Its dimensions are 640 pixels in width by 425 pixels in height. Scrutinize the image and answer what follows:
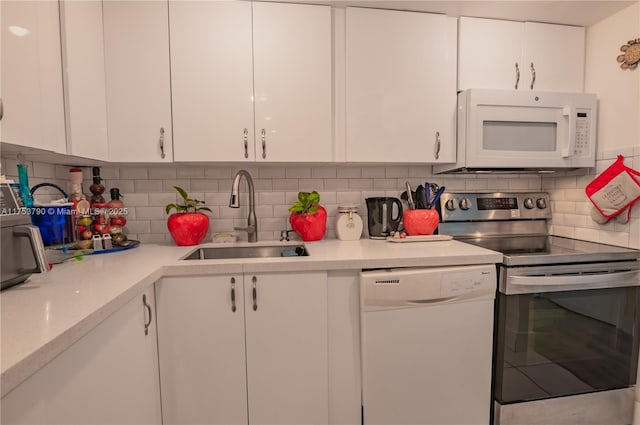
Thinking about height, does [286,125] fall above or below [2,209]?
above

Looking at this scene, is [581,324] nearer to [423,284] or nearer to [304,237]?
[423,284]

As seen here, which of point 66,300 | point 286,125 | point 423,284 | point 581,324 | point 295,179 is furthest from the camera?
point 295,179

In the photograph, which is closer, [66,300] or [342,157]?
[66,300]

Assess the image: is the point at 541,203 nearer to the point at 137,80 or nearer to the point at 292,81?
the point at 292,81

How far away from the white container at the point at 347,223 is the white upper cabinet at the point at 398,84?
1.07 ft

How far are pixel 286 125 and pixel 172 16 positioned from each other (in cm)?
74

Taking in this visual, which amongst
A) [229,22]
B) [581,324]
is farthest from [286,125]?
[581,324]

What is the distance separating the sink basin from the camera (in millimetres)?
1788

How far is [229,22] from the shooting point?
1.60 metres

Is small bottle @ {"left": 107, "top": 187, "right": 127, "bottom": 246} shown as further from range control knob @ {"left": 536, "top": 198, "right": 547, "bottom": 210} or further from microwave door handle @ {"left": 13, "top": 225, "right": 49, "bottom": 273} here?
range control knob @ {"left": 536, "top": 198, "right": 547, "bottom": 210}

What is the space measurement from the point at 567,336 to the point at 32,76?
2.41 m

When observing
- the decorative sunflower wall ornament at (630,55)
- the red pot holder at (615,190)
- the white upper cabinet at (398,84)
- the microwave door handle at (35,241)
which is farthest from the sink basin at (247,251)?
the decorative sunflower wall ornament at (630,55)

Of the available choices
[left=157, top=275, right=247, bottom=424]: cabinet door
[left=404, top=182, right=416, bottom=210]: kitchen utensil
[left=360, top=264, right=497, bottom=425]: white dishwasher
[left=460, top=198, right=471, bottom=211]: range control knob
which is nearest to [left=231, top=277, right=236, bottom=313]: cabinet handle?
[left=157, top=275, right=247, bottom=424]: cabinet door

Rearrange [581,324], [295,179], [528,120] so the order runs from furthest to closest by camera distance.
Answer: [295,179], [528,120], [581,324]
